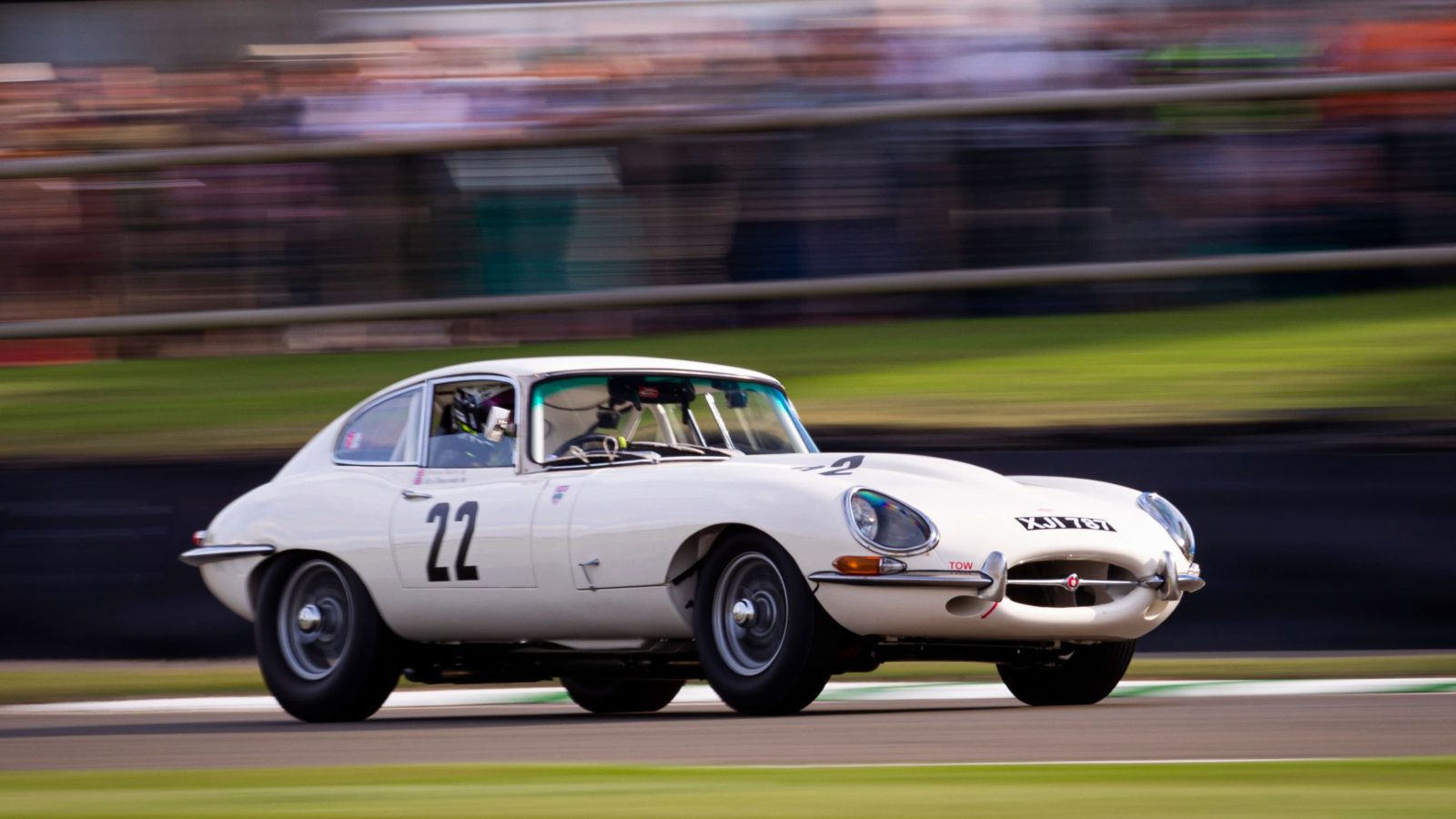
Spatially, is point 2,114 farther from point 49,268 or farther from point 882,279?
point 882,279

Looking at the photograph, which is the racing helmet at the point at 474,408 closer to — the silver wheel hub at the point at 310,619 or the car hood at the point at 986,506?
the silver wheel hub at the point at 310,619

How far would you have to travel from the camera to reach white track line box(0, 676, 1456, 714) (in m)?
7.35

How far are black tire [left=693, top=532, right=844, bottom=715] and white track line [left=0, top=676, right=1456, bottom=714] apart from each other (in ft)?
4.34

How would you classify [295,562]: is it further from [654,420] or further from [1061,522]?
[1061,522]

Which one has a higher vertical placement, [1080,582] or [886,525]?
[886,525]

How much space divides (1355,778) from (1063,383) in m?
6.34

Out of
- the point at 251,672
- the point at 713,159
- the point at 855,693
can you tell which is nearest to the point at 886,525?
the point at 855,693

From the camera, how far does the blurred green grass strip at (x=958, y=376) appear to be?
9844mm

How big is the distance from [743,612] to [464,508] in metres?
1.26

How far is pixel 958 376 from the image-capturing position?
10.9 m

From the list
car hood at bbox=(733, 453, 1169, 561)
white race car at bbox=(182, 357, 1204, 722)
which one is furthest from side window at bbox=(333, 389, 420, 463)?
car hood at bbox=(733, 453, 1169, 561)

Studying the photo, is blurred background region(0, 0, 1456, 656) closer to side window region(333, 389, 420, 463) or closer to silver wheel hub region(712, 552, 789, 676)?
side window region(333, 389, 420, 463)

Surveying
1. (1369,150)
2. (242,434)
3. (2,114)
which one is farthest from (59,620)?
(1369,150)

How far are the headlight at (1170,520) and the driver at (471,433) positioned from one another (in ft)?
6.82
